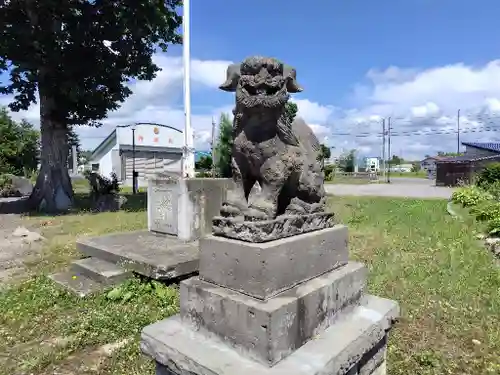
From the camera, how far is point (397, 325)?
3.67 m

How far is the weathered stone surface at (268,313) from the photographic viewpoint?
2.02 m

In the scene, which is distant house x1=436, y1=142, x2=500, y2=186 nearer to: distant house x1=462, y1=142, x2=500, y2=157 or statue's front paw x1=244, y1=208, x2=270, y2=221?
distant house x1=462, y1=142, x2=500, y2=157

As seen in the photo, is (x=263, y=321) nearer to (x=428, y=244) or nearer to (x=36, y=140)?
(x=428, y=244)

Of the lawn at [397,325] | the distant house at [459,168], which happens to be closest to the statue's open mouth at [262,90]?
the lawn at [397,325]

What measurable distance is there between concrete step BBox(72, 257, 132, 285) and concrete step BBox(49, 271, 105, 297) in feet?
0.21

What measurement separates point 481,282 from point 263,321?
4.00 meters

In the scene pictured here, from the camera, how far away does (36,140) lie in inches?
1451

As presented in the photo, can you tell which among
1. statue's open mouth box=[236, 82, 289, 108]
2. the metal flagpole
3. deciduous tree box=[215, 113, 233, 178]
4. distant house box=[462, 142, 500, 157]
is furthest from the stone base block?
distant house box=[462, 142, 500, 157]

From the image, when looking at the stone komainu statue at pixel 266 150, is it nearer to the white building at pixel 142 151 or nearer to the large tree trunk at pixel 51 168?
the large tree trunk at pixel 51 168

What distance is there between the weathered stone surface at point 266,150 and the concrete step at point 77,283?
120 inches

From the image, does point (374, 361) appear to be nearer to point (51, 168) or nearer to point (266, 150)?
point (266, 150)

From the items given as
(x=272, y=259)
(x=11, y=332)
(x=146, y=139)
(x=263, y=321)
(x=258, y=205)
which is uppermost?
(x=146, y=139)

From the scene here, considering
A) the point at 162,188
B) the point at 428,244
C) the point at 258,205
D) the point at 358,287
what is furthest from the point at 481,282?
the point at 162,188

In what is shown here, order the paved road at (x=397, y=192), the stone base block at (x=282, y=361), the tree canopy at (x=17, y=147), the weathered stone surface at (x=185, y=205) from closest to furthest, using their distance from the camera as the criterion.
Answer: the stone base block at (x=282, y=361) → the weathered stone surface at (x=185, y=205) → the paved road at (x=397, y=192) → the tree canopy at (x=17, y=147)
